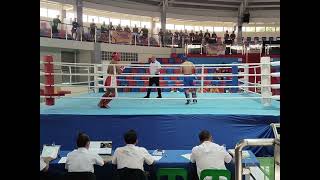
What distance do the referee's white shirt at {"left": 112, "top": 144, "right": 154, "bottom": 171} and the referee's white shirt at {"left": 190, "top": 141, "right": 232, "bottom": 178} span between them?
0.52 metres

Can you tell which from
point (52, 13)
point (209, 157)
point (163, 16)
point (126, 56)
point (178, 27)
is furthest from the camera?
point (178, 27)

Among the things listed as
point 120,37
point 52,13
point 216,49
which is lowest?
point 216,49

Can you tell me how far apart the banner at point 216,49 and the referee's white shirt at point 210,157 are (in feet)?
44.7

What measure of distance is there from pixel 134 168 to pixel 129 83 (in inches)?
377

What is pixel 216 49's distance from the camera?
57.3 feet

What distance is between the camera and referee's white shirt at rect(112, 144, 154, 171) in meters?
4.04

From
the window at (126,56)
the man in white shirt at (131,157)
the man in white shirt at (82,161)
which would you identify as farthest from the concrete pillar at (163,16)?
the man in white shirt at (82,161)

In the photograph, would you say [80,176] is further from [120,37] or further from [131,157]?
[120,37]

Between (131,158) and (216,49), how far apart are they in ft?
45.8

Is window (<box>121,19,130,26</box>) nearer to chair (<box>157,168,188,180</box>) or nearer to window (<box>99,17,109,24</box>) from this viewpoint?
window (<box>99,17,109,24</box>)

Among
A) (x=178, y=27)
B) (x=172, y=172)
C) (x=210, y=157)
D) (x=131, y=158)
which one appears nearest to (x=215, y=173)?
(x=210, y=157)

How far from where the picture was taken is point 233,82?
1083 centimetres
